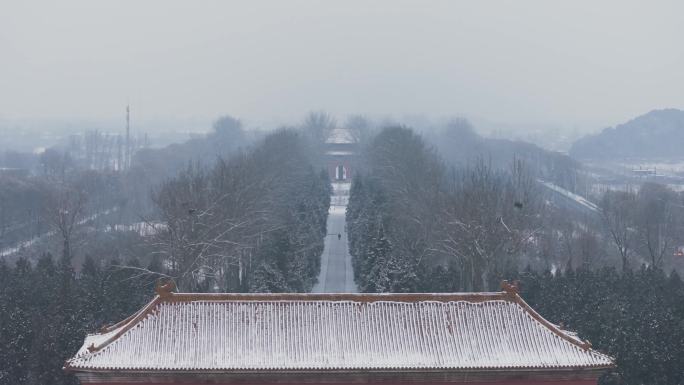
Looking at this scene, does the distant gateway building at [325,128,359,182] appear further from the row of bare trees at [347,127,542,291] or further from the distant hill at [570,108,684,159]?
the row of bare trees at [347,127,542,291]

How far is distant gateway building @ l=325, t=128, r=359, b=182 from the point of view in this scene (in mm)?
74812

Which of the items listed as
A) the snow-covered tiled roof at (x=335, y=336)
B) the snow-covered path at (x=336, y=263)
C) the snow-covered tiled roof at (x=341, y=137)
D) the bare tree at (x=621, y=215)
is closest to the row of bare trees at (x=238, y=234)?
the snow-covered path at (x=336, y=263)

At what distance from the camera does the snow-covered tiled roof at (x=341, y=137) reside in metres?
80.6

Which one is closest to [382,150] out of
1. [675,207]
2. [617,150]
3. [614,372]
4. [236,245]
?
[675,207]

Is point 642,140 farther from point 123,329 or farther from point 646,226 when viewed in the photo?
point 123,329

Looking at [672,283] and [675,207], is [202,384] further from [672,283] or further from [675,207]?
[675,207]

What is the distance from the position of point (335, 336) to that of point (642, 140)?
323 feet

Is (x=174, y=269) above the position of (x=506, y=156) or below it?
below

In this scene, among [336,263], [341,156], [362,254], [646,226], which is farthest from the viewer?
[341,156]

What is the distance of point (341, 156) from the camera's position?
75.9 metres

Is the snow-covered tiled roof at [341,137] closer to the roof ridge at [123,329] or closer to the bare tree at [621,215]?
the bare tree at [621,215]

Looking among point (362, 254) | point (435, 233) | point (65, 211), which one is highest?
point (65, 211)

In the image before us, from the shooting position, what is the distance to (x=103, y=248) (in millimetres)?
37562

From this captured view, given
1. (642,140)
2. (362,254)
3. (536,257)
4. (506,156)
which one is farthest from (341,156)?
(642,140)
